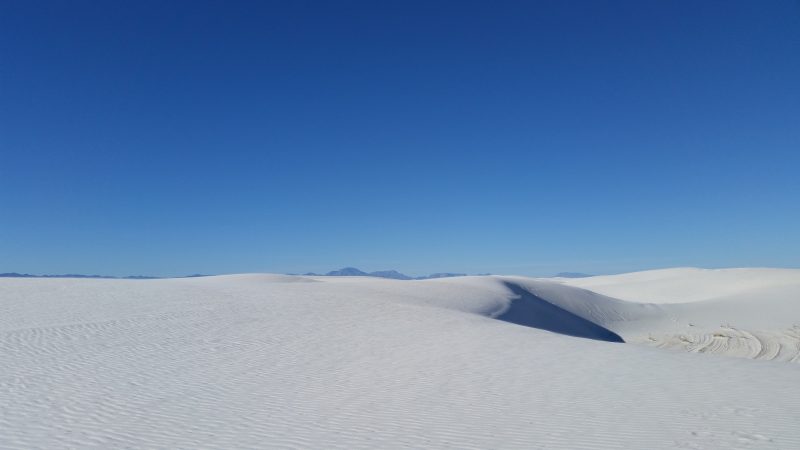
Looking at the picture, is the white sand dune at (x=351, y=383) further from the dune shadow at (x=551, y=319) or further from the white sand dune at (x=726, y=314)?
the dune shadow at (x=551, y=319)

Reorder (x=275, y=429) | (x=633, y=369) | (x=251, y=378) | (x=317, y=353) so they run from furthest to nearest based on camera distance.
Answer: (x=317, y=353) → (x=633, y=369) → (x=251, y=378) → (x=275, y=429)

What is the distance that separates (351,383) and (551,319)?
2037 centimetres

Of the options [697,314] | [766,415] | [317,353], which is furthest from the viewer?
[697,314]

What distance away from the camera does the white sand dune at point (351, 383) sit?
249 inches

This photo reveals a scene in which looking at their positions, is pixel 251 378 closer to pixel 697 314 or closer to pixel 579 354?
pixel 579 354

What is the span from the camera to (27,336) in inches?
499

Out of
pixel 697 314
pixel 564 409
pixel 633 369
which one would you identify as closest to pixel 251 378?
pixel 564 409

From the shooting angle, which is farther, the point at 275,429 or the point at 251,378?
the point at 251,378

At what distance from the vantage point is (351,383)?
916 cm

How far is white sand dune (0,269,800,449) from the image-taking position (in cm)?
633

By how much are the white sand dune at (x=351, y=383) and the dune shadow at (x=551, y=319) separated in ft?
22.0

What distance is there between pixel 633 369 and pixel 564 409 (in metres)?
3.74

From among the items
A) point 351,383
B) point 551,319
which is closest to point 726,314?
point 551,319

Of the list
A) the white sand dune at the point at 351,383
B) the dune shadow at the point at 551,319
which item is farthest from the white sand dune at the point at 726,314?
the dune shadow at the point at 551,319
